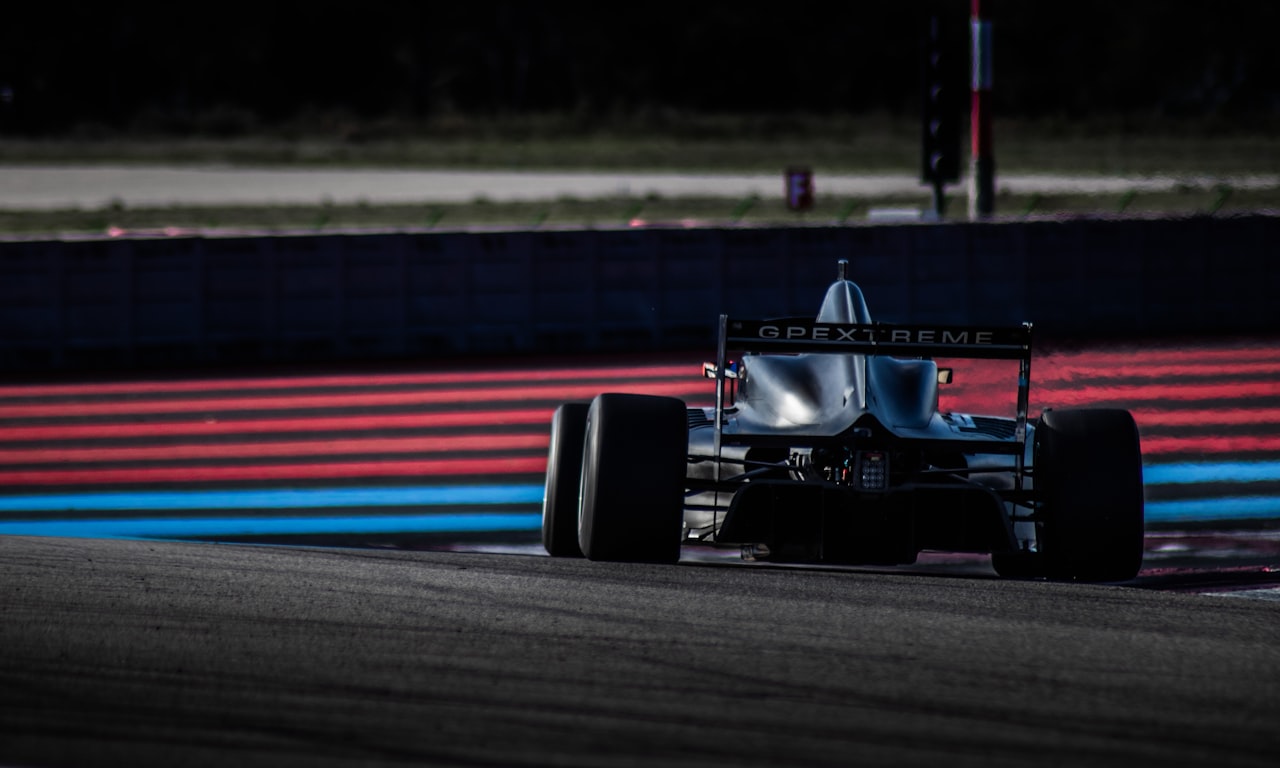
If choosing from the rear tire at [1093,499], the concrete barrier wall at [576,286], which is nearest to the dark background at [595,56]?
the concrete barrier wall at [576,286]

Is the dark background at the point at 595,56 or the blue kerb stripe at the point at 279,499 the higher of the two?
the dark background at the point at 595,56

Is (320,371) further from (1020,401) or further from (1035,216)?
(1020,401)

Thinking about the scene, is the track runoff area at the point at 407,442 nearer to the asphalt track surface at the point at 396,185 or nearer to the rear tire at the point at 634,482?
the rear tire at the point at 634,482

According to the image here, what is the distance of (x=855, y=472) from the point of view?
7.50m

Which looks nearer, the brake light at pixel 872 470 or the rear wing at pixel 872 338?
the brake light at pixel 872 470

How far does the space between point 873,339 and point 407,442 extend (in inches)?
237

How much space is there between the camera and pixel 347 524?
10219 mm

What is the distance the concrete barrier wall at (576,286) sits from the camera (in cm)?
1695

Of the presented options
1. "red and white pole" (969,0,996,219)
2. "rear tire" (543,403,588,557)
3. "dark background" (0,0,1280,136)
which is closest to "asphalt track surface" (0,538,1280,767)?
"rear tire" (543,403,588,557)

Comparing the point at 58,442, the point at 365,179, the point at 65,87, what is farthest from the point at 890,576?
the point at 65,87

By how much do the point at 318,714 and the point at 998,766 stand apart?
6.11 ft

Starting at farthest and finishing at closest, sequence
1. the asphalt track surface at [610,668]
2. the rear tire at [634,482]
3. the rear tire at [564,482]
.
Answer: the rear tire at [564,482] < the rear tire at [634,482] < the asphalt track surface at [610,668]

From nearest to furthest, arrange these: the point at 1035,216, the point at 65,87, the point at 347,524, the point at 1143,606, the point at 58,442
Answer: the point at 1143,606 → the point at 347,524 → the point at 58,442 → the point at 1035,216 → the point at 65,87

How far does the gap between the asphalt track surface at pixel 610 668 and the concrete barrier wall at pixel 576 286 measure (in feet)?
30.9
